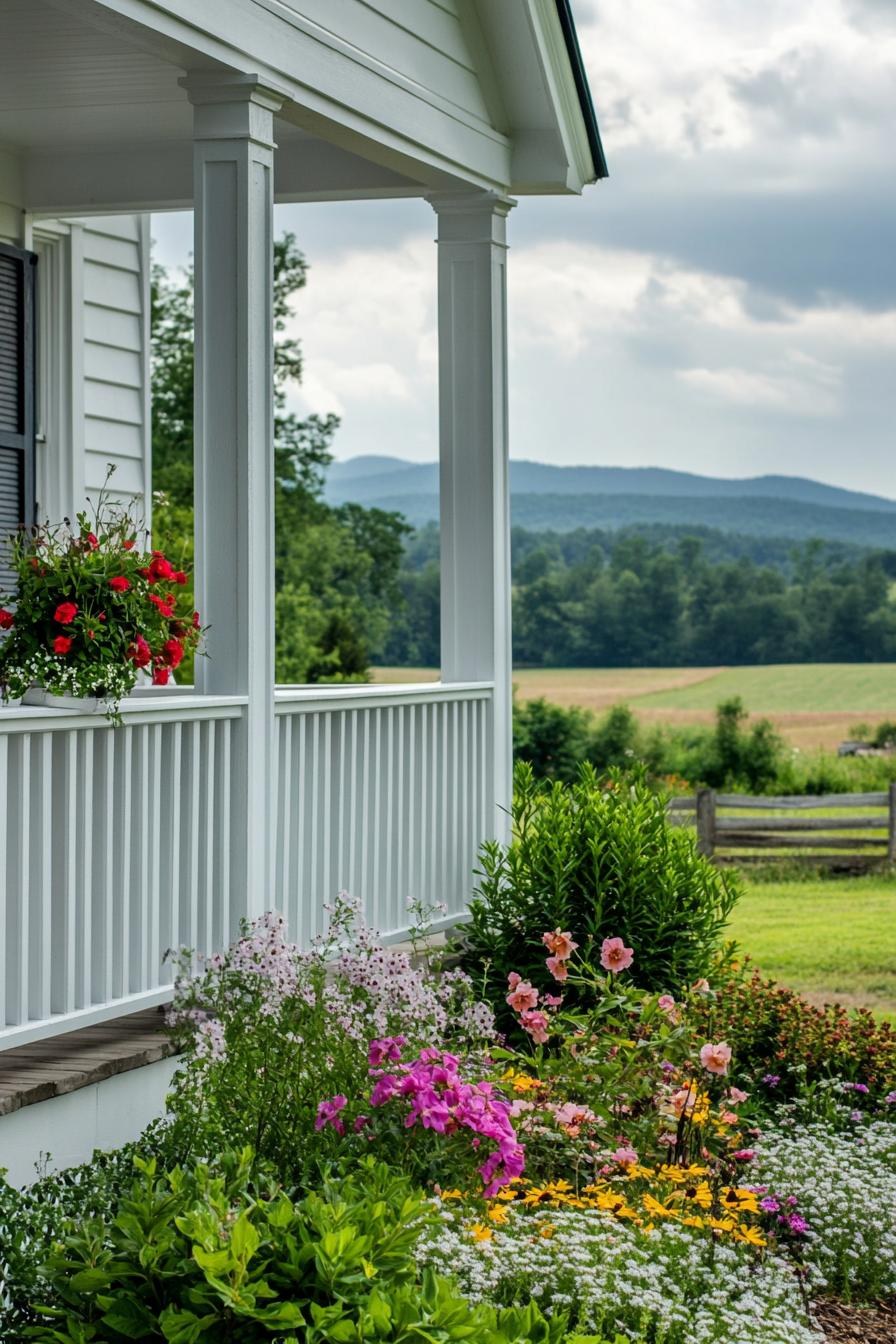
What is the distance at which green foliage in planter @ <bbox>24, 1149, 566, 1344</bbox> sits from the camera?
9.76ft

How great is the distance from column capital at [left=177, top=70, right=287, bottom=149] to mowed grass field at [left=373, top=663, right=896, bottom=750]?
1260 inches

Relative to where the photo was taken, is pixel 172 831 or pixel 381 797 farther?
pixel 381 797

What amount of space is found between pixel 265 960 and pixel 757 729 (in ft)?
74.1

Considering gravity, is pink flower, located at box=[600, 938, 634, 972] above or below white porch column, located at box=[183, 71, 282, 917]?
below

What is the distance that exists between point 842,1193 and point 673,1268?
4.03 feet

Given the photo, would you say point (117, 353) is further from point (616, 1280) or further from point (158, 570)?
point (616, 1280)

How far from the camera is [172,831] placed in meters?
4.94

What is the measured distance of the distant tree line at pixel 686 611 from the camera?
4150 centimetres

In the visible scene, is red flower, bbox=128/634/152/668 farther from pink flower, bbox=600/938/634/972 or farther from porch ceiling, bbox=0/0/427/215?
porch ceiling, bbox=0/0/427/215

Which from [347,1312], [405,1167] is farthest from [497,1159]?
[347,1312]

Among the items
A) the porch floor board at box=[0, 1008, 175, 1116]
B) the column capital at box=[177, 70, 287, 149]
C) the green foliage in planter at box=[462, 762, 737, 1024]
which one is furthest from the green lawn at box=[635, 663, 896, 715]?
the porch floor board at box=[0, 1008, 175, 1116]

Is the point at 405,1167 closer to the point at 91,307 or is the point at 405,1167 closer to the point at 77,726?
the point at 77,726

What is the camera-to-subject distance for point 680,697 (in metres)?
39.9

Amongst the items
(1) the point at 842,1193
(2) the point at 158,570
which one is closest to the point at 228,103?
(2) the point at 158,570
